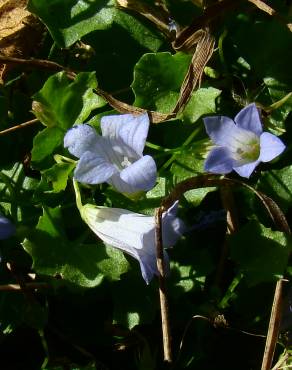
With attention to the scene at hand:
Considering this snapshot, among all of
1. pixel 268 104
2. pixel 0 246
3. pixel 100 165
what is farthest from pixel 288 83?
pixel 0 246

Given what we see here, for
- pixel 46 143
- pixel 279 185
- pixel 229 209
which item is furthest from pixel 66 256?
pixel 279 185

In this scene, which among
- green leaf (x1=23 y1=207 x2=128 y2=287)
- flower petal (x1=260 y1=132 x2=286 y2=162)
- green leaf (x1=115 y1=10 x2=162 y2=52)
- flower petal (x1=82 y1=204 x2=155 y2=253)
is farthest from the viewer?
green leaf (x1=115 y1=10 x2=162 y2=52)

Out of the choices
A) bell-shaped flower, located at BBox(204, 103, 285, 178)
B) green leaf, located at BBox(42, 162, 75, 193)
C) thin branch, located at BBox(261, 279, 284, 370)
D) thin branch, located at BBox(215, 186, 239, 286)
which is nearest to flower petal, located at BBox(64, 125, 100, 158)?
green leaf, located at BBox(42, 162, 75, 193)

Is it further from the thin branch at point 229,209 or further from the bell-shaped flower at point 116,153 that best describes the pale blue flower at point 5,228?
the thin branch at point 229,209

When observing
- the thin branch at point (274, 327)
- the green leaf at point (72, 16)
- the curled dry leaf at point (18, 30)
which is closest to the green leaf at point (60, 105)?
the green leaf at point (72, 16)

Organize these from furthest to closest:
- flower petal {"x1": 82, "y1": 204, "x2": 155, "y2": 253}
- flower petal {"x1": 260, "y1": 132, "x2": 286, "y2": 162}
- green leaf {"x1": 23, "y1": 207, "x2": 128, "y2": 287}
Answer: green leaf {"x1": 23, "y1": 207, "x2": 128, "y2": 287} < flower petal {"x1": 82, "y1": 204, "x2": 155, "y2": 253} < flower petal {"x1": 260, "y1": 132, "x2": 286, "y2": 162}

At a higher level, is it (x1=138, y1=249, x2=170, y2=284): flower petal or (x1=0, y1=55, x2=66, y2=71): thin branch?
(x1=0, y1=55, x2=66, y2=71): thin branch

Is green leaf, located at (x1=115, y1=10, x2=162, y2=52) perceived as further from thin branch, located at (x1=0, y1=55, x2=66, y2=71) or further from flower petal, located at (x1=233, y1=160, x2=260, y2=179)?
flower petal, located at (x1=233, y1=160, x2=260, y2=179)
